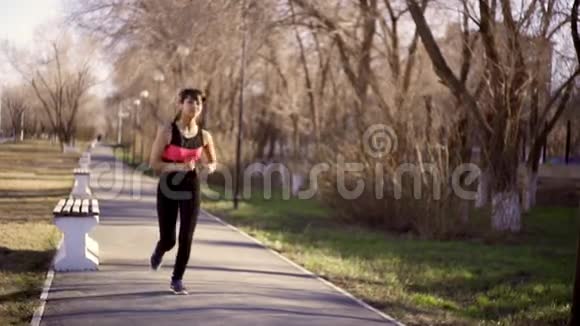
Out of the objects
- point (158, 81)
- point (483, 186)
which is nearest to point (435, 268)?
point (483, 186)

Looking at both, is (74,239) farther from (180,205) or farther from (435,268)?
(435,268)

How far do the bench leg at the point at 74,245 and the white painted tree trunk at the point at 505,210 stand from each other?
46.3 feet

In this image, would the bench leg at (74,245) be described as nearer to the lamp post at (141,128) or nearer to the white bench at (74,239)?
the white bench at (74,239)

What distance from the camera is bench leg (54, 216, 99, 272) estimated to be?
10562 millimetres

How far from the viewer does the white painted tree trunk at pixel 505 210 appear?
2261 cm

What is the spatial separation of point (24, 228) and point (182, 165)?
7723 mm

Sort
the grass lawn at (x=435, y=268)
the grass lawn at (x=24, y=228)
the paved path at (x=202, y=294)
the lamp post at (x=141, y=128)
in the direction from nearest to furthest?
1. the paved path at (x=202, y=294)
2. the grass lawn at (x=24, y=228)
3. the grass lawn at (x=435, y=268)
4. the lamp post at (x=141, y=128)

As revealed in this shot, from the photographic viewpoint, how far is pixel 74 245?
34.8ft

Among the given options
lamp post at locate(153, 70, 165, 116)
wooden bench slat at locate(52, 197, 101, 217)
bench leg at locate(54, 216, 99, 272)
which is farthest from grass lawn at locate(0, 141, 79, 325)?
lamp post at locate(153, 70, 165, 116)

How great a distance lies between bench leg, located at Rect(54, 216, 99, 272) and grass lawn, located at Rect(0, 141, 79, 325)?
32 cm

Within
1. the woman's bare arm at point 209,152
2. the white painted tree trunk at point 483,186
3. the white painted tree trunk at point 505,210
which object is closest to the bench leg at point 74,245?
the woman's bare arm at point 209,152

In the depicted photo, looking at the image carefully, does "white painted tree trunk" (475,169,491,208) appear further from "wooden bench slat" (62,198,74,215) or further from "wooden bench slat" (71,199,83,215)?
"wooden bench slat" (62,198,74,215)

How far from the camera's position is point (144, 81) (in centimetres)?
5038

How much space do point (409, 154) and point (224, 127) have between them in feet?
83.5
